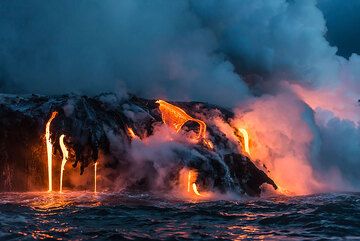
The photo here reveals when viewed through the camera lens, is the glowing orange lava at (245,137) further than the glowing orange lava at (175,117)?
Yes

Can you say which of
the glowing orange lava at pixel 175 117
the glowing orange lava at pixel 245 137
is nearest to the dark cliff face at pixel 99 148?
the glowing orange lava at pixel 175 117

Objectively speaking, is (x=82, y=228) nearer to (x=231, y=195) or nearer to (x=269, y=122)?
(x=231, y=195)

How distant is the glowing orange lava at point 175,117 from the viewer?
14.8 m

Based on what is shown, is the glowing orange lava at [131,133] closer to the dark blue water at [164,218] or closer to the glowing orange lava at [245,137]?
the dark blue water at [164,218]

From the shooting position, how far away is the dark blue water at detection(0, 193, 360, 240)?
7.30 metres

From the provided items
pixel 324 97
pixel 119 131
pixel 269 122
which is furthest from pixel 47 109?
pixel 324 97

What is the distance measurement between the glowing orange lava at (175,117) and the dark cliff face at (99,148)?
0.62m

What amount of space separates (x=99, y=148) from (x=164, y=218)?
448cm

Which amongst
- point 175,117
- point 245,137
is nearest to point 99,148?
point 175,117

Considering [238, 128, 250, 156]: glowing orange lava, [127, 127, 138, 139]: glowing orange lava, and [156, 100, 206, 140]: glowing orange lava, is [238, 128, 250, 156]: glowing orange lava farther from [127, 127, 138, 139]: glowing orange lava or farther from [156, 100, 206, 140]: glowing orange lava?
[127, 127, 138, 139]: glowing orange lava

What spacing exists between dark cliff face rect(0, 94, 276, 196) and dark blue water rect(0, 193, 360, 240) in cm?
121

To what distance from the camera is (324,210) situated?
991 centimetres

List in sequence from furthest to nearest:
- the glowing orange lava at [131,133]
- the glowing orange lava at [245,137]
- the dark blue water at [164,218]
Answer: the glowing orange lava at [245,137] < the glowing orange lava at [131,133] < the dark blue water at [164,218]

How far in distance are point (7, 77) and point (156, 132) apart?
593cm
